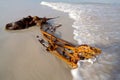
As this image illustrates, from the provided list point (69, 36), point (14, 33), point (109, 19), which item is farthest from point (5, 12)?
point (109, 19)

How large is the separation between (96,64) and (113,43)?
5.64 ft

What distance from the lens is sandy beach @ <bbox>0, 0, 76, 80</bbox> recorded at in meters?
5.00

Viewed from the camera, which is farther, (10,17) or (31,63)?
(10,17)

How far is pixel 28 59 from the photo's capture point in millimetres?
5785

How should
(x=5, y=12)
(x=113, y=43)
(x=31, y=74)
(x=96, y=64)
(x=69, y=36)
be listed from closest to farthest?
(x=31, y=74) < (x=96, y=64) < (x=113, y=43) < (x=69, y=36) < (x=5, y=12)

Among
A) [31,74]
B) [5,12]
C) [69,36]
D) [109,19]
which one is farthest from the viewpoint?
[5,12]

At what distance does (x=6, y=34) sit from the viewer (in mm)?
7902

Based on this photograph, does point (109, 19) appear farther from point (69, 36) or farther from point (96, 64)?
point (96, 64)

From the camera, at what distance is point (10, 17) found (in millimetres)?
10172

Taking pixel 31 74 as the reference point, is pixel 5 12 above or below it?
above

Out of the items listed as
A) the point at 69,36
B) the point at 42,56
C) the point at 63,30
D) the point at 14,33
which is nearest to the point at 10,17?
the point at 14,33

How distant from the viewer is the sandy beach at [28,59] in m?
5.00

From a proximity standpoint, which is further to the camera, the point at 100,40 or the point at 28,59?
the point at 100,40

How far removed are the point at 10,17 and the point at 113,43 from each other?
5.76 meters
